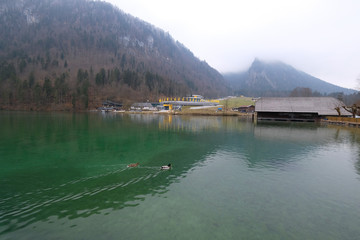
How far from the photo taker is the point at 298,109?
6475 centimetres

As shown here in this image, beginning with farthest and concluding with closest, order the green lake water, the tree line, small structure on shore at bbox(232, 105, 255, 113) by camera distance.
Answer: the tree line, small structure on shore at bbox(232, 105, 255, 113), the green lake water

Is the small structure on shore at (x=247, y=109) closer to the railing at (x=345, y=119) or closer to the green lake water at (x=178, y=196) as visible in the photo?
the railing at (x=345, y=119)

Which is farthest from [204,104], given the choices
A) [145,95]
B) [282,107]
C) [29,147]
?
[29,147]

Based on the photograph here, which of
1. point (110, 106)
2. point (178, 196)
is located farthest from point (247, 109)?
point (178, 196)

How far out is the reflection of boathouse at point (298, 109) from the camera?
63.5 metres

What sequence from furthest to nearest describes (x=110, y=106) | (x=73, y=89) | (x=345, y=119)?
(x=73, y=89)
(x=110, y=106)
(x=345, y=119)

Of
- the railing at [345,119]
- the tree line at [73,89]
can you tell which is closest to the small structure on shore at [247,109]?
the railing at [345,119]

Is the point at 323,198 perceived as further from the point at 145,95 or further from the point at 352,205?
the point at 145,95

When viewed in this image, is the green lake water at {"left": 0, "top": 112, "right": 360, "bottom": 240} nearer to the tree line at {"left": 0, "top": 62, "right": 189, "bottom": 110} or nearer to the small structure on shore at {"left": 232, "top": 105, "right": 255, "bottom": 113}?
the small structure on shore at {"left": 232, "top": 105, "right": 255, "bottom": 113}

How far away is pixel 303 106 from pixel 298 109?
2799 mm

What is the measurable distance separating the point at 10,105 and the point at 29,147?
123381mm

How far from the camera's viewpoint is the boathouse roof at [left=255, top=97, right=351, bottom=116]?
6331 cm

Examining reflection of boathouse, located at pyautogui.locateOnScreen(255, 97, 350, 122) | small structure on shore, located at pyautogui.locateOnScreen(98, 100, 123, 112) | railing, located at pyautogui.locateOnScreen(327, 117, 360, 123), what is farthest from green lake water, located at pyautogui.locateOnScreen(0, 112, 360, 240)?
small structure on shore, located at pyautogui.locateOnScreen(98, 100, 123, 112)

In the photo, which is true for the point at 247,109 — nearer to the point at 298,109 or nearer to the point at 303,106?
the point at 303,106
